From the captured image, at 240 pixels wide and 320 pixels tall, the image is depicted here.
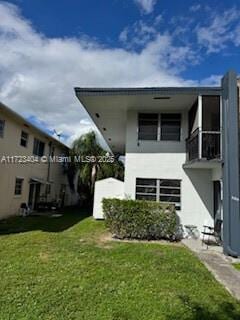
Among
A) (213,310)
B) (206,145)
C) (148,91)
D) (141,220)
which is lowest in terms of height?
(213,310)

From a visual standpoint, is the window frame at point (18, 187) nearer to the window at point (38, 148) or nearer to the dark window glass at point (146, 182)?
the window at point (38, 148)

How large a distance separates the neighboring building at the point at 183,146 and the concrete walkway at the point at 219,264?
72 cm

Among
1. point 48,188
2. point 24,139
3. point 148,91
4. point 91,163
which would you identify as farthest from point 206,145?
point 48,188

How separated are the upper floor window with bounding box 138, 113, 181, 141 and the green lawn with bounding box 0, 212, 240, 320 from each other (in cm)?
542

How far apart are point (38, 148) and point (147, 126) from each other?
11.7m

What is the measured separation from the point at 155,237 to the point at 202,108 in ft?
18.7

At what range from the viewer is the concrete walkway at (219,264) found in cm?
627

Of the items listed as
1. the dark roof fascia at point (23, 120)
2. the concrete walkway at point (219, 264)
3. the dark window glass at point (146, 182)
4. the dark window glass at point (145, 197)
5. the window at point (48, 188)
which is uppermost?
the dark roof fascia at point (23, 120)

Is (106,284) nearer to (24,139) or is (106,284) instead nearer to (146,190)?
(146,190)

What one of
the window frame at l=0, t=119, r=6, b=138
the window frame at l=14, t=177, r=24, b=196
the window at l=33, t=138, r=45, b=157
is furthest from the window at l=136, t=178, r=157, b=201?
the window at l=33, t=138, r=45, b=157

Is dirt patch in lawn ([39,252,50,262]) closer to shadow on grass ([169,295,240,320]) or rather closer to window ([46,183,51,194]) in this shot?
shadow on grass ([169,295,240,320])

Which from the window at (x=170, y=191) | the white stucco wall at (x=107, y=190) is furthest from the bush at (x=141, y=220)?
the white stucco wall at (x=107, y=190)

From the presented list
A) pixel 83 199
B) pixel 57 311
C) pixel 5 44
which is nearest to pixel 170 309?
pixel 57 311

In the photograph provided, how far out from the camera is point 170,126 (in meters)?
13.2
